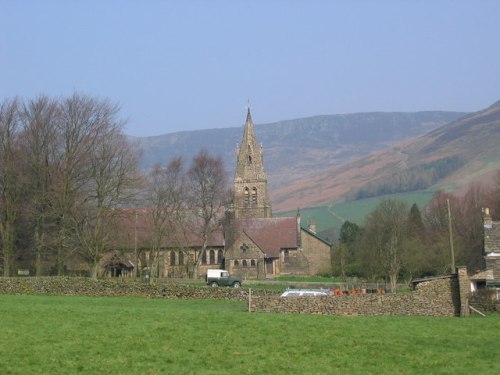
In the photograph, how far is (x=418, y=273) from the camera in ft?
242

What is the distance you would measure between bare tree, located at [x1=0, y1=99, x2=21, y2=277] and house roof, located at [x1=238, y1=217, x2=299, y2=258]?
121 feet

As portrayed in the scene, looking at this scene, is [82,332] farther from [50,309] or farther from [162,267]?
[162,267]

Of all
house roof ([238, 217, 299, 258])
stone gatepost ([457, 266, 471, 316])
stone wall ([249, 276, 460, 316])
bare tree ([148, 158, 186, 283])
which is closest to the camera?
stone gatepost ([457, 266, 471, 316])

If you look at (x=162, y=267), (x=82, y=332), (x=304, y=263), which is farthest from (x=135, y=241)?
(x=82, y=332)

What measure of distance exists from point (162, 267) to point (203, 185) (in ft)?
41.1

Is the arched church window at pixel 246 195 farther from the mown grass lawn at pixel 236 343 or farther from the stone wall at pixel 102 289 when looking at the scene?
the mown grass lawn at pixel 236 343

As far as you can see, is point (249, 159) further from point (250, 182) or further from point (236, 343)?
point (236, 343)

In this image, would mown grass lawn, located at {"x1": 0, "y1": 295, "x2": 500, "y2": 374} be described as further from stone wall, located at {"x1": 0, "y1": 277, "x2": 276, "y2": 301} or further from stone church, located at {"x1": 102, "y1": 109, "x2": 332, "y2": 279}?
stone church, located at {"x1": 102, "y1": 109, "x2": 332, "y2": 279}

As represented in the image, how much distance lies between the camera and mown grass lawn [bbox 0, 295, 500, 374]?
2061 cm

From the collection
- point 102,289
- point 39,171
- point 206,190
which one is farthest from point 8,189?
point 206,190

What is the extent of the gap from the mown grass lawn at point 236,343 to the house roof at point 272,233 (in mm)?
65427

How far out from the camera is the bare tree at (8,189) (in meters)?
63.7

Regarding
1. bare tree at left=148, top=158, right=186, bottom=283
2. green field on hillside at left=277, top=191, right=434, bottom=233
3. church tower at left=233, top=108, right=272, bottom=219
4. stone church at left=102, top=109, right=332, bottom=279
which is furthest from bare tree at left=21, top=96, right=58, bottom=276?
green field on hillside at left=277, top=191, right=434, bottom=233

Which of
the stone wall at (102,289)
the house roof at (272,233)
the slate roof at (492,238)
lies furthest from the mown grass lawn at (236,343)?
the house roof at (272,233)
